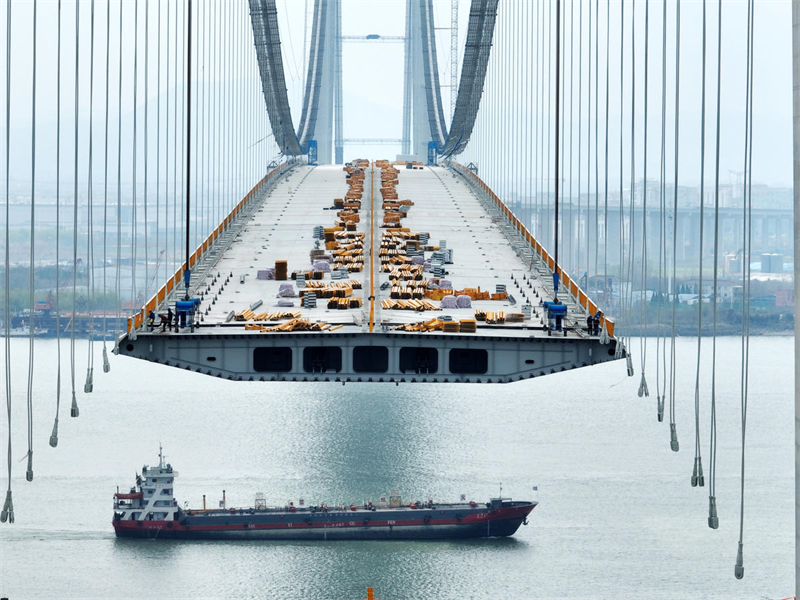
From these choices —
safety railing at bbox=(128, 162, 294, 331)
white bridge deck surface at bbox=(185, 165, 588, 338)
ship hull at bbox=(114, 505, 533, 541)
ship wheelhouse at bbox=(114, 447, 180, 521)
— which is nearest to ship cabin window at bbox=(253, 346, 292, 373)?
white bridge deck surface at bbox=(185, 165, 588, 338)

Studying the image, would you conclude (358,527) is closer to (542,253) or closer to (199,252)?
(199,252)

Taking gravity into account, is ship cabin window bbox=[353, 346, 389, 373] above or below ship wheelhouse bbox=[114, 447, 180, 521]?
above

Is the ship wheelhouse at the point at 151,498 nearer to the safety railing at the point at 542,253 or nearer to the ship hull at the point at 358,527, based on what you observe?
the ship hull at the point at 358,527

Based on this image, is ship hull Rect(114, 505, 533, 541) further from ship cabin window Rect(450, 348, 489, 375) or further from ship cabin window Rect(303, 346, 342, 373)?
ship cabin window Rect(303, 346, 342, 373)

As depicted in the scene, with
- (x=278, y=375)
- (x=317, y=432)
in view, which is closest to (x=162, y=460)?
(x=317, y=432)

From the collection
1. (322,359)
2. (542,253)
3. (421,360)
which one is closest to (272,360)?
(322,359)

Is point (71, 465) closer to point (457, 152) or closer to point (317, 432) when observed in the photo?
point (317, 432)
